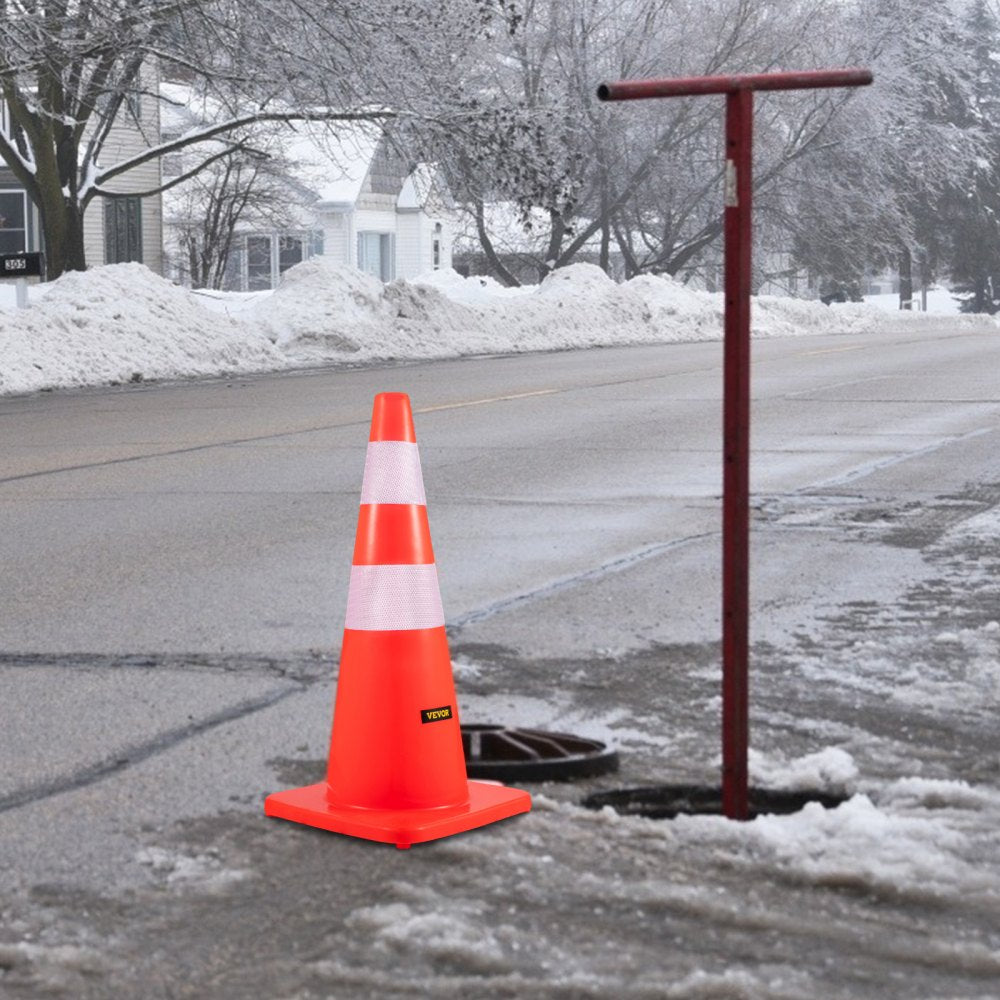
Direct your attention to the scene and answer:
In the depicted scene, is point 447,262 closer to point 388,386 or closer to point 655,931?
point 388,386

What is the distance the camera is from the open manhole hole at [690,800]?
13.9 ft

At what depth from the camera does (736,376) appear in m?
4.10

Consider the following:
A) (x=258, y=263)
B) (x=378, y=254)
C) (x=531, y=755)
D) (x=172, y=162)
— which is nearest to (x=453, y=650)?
(x=531, y=755)

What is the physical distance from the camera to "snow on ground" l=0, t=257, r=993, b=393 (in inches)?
810

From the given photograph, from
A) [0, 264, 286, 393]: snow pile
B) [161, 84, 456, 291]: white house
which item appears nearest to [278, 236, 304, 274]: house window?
[161, 84, 456, 291]: white house

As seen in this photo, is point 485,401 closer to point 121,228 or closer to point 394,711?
point 394,711

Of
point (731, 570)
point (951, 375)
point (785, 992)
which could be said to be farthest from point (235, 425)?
point (785, 992)

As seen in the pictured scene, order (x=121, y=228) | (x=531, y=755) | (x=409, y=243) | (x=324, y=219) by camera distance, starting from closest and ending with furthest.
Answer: (x=531, y=755)
(x=121, y=228)
(x=324, y=219)
(x=409, y=243)

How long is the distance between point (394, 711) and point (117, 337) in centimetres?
1768

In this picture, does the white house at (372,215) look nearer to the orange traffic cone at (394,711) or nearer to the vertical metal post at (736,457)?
the orange traffic cone at (394,711)

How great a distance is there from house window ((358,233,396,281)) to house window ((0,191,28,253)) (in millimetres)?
12466

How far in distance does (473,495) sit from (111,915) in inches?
259

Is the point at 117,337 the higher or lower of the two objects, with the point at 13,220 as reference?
lower

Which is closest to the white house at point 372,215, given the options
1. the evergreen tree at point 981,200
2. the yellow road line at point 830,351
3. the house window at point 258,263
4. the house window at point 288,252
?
the house window at point 288,252
